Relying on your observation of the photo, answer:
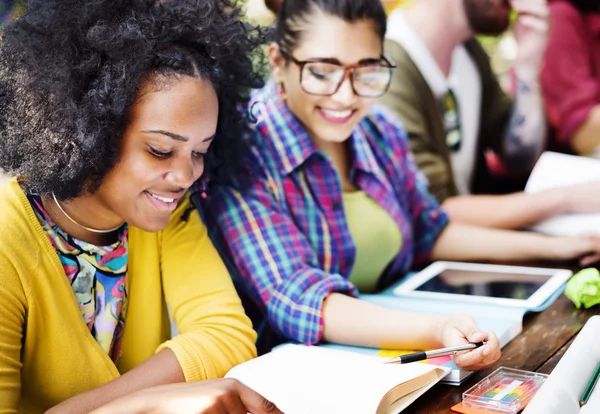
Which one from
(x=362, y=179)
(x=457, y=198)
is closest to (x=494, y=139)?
(x=457, y=198)

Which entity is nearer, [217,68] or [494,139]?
[217,68]

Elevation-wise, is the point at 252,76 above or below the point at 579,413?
above

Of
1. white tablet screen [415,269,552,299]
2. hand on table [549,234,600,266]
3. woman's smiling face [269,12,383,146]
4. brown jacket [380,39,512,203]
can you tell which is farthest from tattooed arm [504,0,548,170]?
woman's smiling face [269,12,383,146]

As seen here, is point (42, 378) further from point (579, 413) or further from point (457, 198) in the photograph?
point (457, 198)

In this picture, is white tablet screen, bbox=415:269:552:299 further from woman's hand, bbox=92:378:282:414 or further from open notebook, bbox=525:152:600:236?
woman's hand, bbox=92:378:282:414

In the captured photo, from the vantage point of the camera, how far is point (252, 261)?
1.42 metres

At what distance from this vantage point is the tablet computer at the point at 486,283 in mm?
1528

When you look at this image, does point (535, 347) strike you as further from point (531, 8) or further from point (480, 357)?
point (531, 8)

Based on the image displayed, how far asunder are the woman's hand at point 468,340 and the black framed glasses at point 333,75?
1.75ft

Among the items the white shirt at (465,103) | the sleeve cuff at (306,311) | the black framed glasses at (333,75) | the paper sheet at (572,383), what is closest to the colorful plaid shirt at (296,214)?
the sleeve cuff at (306,311)

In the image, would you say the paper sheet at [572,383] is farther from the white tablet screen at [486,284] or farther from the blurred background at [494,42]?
the blurred background at [494,42]

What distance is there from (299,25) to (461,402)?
832 mm

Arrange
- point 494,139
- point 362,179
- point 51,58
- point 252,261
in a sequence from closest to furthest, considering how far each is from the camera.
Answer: point 51,58
point 252,261
point 362,179
point 494,139

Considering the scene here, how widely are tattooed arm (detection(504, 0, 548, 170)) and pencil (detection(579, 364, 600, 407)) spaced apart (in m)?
1.62
